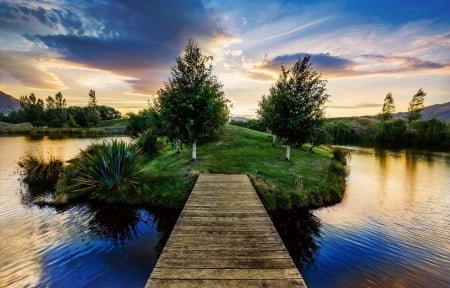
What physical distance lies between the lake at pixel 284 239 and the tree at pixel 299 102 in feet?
20.6

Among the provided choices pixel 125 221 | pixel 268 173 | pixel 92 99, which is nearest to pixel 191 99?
pixel 268 173

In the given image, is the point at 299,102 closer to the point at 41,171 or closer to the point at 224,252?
the point at 224,252

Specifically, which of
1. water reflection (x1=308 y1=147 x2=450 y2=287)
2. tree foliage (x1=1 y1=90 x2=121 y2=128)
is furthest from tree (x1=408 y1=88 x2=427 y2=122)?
tree foliage (x1=1 y1=90 x2=121 y2=128)

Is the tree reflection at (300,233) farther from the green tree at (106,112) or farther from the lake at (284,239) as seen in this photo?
the green tree at (106,112)

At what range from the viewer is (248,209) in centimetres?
907

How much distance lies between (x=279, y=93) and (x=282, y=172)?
6853 mm

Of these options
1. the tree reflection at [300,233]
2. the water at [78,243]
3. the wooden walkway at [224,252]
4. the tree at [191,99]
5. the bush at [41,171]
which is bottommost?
the water at [78,243]

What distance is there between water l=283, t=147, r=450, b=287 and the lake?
0.12 ft

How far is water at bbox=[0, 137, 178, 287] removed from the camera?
7430mm

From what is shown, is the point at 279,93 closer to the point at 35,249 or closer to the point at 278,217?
the point at 278,217

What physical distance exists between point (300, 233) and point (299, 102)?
11945 millimetres

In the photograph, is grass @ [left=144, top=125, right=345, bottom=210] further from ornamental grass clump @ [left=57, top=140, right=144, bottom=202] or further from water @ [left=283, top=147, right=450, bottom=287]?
ornamental grass clump @ [left=57, top=140, right=144, bottom=202]

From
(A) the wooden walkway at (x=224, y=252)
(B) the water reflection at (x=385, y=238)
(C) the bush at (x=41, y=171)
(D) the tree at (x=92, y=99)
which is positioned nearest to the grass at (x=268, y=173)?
(B) the water reflection at (x=385, y=238)

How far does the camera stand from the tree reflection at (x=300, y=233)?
29.7 ft
